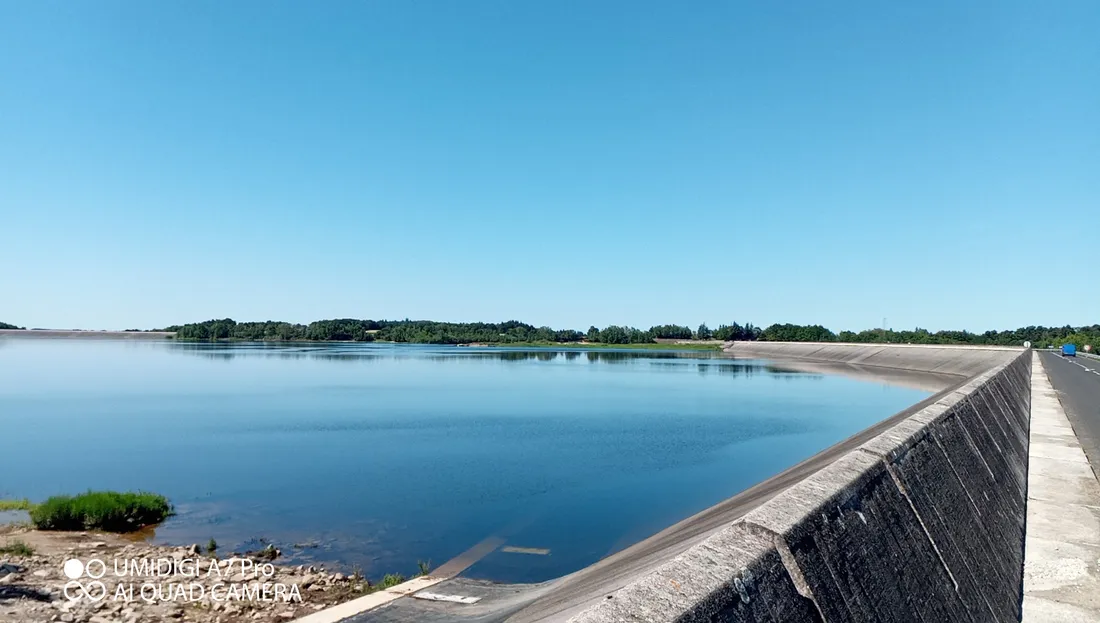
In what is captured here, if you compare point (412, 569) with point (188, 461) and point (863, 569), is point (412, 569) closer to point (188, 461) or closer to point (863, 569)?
point (863, 569)

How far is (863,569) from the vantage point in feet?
8.60

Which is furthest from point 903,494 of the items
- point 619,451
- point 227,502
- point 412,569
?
point 619,451

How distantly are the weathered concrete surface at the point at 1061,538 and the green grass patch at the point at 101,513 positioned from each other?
593 inches

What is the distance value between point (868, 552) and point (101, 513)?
15.4 metres

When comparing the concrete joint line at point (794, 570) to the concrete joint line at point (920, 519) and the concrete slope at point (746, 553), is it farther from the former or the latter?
the concrete joint line at point (920, 519)

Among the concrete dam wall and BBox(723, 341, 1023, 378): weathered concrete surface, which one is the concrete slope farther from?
BBox(723, 341, 1023, 378): weathered concrete surface

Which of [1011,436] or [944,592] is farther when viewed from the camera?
[1011,436]

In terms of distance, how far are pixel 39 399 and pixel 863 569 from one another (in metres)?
48.1

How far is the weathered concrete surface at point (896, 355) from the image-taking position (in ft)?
195

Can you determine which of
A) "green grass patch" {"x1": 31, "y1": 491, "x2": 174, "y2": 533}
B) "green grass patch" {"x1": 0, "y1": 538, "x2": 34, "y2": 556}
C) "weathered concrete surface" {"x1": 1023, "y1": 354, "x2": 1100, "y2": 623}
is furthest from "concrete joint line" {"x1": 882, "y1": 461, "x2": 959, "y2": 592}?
"green grass patch" {"x1": 31, "y1": 491, "x2": 174, "y2": 533}

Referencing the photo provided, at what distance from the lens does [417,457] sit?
22.5 metres

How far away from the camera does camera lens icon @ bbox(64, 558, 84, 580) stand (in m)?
9.59

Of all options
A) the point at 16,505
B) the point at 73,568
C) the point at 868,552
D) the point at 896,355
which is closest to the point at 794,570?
the point at 868,552

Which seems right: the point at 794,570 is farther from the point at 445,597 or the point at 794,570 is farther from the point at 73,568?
the point at 73,568
